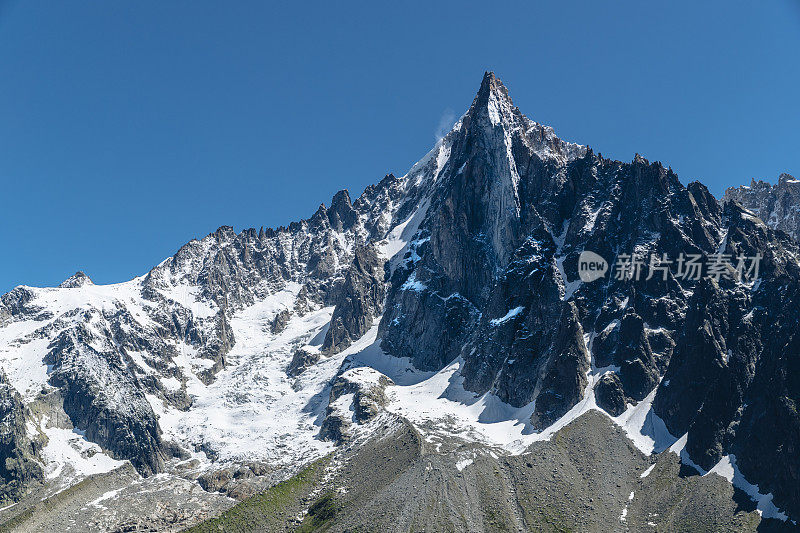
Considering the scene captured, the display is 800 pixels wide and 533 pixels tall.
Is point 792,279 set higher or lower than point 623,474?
higher

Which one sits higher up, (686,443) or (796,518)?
(686,443)

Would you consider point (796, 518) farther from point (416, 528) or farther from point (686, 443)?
point (416, 528)

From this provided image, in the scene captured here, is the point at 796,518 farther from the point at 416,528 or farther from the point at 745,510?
the point at 416,528

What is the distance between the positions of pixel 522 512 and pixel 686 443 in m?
52.9

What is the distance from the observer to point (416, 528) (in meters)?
174

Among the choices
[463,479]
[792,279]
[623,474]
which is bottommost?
[623,474]

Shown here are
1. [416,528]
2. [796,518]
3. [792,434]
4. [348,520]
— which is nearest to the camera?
[796,518]

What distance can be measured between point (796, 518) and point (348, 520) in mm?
113949

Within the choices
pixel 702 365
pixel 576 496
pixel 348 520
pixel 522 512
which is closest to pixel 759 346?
pixel 702 365

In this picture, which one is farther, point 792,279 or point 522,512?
point 792,279

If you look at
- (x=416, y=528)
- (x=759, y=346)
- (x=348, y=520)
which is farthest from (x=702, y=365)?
(x=348, y=520)

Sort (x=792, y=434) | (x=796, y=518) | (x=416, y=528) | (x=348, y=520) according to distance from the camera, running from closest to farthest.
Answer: (x=796, y=518)
(x=792, y=434)
(x=416, y=528)
(x=348, y=520)

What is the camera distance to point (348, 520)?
188m

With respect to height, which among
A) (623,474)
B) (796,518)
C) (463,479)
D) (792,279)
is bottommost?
(796,518)
